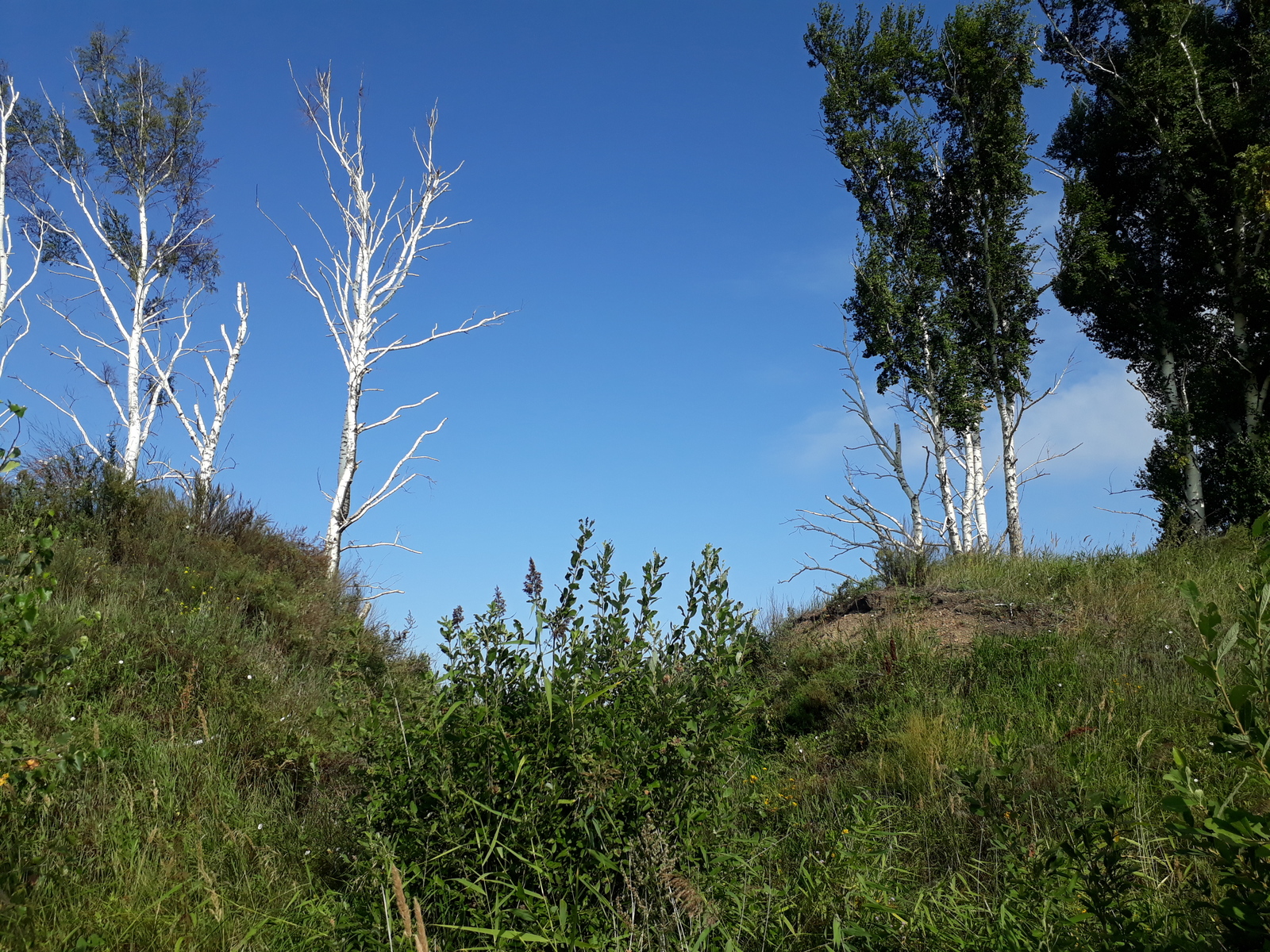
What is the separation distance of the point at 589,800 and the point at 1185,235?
20.3 metres

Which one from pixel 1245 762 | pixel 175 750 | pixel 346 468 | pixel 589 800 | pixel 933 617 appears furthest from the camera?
pixel 346 468

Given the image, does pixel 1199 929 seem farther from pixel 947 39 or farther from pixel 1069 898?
pixel 947 39

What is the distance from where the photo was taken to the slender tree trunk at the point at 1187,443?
16.0 m

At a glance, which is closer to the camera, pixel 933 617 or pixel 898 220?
pixel 933 617

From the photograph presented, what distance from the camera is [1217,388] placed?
16.3 m

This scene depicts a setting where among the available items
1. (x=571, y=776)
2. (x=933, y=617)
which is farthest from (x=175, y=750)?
(x=933, y=617)

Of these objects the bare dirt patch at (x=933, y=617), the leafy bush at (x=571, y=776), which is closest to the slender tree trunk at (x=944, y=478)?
the bare dirt patch at (x=933, y=617)

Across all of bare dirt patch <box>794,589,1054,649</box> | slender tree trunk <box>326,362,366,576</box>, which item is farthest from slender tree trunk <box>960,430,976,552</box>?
slender tree trunk <box>326,362,366,576</box>

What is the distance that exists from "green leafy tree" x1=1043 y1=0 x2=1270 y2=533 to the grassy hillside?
40.9 feet

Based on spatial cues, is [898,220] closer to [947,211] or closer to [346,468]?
[947,211]

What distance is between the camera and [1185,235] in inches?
687

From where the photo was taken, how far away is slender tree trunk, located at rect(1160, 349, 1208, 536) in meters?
16.0

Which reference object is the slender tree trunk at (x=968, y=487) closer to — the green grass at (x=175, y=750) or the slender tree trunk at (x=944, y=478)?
the slender tree trunk at (x=944, y=478)

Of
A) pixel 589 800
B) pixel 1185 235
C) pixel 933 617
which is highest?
pixel 1185 235
